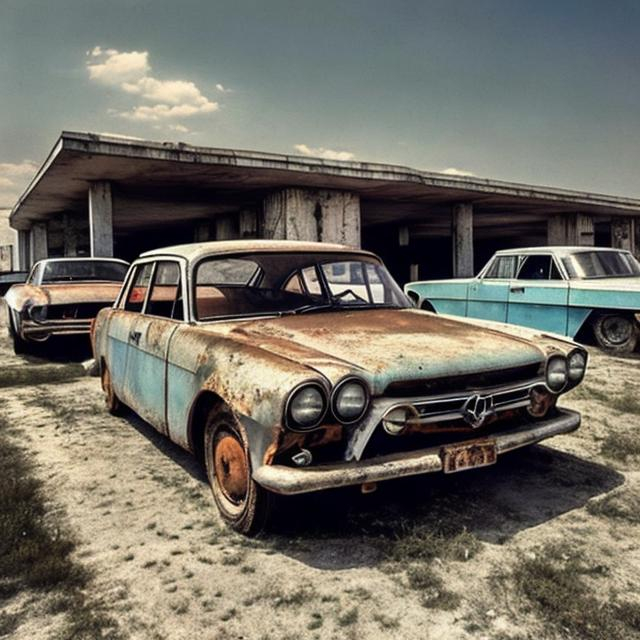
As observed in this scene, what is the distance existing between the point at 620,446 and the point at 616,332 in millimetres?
4185

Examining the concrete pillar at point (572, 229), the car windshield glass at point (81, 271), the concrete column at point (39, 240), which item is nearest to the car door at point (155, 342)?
the car windshield glass at point (81, 271)

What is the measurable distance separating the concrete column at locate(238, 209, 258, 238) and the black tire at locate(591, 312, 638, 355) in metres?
8.55

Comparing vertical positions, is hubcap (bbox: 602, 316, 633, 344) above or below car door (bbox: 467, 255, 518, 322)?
below

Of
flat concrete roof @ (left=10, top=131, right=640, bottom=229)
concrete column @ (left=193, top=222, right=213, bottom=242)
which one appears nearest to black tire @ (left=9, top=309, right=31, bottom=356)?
flat concrete roof @ (left=10, top=131, right=640, bottom=229)

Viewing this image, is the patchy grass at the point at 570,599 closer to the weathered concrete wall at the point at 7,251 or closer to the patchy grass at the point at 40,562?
the patchy grass at the point at 40,562

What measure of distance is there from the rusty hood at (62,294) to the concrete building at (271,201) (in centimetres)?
204

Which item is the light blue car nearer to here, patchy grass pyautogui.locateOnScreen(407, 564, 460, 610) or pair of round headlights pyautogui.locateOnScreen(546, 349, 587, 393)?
pair of round headlights pyautogui.locateOnScreen(546, 349, 587, 393)

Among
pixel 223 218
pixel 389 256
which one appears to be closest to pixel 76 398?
pixel 223 218

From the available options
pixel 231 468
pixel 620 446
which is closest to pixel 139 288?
pixel 231 468

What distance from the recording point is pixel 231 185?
11.4m

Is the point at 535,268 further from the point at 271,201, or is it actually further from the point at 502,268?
the point at 271,201

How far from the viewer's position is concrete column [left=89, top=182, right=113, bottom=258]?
11.1 meters

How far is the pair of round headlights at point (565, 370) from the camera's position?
3137 mm

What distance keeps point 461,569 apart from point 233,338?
1.53 m
